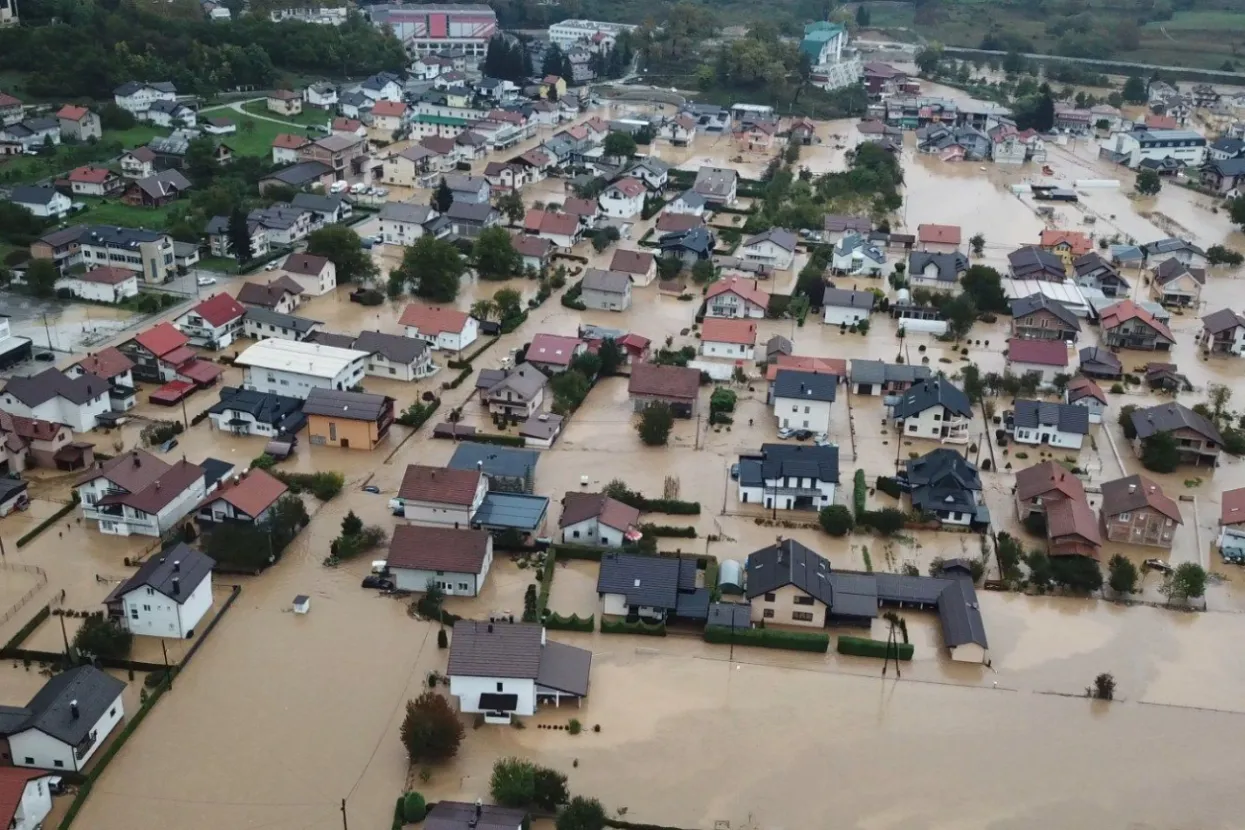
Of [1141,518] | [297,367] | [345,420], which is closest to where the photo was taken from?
[1141,518]

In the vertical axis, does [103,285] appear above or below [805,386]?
below

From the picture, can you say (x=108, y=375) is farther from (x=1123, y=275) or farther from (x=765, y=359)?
(x=1123, y=275)

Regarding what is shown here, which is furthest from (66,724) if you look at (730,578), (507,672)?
(730,578)

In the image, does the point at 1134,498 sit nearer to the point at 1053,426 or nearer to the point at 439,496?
the point at 1053,426

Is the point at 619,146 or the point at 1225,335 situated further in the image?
the point at 619,146

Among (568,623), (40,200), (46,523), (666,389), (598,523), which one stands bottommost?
(46,523)

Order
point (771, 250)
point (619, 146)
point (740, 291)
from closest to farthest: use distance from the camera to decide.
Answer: point (740, 291) < point (771, 250) < point (619, 146)

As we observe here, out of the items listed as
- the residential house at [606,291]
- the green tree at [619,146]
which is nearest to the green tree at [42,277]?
the residential house at [606,291]
